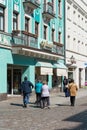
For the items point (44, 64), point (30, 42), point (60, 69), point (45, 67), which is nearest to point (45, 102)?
point (30, 42)

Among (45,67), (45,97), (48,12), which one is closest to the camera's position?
(45,97)

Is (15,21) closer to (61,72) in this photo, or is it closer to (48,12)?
(48,12)

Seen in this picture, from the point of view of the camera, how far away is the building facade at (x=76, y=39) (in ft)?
144

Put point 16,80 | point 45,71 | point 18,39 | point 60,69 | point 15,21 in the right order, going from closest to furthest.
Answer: point 18,39, point 15,21, point 16,80, point 45,71, point 60,69

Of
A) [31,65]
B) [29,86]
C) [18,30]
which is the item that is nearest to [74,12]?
[31,65]

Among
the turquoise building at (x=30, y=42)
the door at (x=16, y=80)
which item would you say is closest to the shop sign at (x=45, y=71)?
the turquoise building at (x=30, y=42)

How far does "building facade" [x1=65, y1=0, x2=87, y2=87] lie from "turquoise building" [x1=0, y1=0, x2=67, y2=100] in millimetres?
2257

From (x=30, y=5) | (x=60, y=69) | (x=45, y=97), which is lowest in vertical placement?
(x=45, y=97)

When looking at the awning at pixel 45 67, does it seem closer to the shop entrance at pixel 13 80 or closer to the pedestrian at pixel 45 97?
the shop entrance at pixel 13 80

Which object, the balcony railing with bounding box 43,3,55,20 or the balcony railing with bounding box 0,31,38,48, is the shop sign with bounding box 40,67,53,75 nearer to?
the balcony railing with bounding box 0,31,38,48

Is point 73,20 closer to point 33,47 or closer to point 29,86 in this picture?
point 33,47

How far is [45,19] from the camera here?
3606 centimetres

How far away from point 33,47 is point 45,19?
5803 millimetres

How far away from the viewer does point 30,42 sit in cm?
3066
